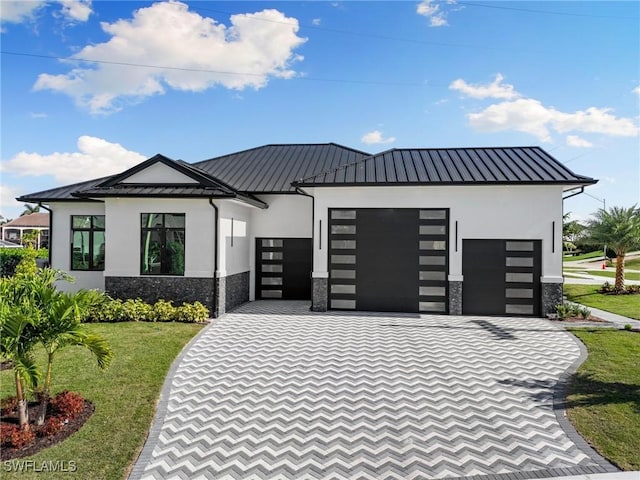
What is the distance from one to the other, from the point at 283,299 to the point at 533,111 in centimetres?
1290

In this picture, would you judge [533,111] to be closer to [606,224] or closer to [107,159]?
[606,224]

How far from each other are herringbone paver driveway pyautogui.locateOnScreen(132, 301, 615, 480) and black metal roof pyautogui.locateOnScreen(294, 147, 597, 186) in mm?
4934

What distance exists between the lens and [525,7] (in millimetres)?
11523

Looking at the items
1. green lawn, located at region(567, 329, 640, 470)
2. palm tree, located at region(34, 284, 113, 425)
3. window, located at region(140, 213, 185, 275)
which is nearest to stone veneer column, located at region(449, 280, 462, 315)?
green lawn, located at region(567, 329, 640, 470)

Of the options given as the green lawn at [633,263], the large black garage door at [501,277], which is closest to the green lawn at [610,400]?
the large black garage door at [501,277]

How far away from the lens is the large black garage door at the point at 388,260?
1309cm

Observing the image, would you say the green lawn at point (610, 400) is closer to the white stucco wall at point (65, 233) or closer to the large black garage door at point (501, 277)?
the large black garage door at point (501, 277)

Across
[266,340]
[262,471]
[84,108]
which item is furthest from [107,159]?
→ [262,471]

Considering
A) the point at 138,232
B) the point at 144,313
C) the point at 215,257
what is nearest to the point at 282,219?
the point at 215,257

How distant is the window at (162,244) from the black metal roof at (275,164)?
149 inches

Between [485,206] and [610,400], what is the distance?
756 cm

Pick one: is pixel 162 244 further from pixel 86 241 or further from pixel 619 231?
pixel 619 231

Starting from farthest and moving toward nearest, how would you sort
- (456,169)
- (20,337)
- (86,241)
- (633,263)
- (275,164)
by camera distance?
1. (633,263)
2. (275,164)
3. (86,241)
4. (456,169)
5. (20,337)

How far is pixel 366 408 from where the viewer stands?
611 cm
